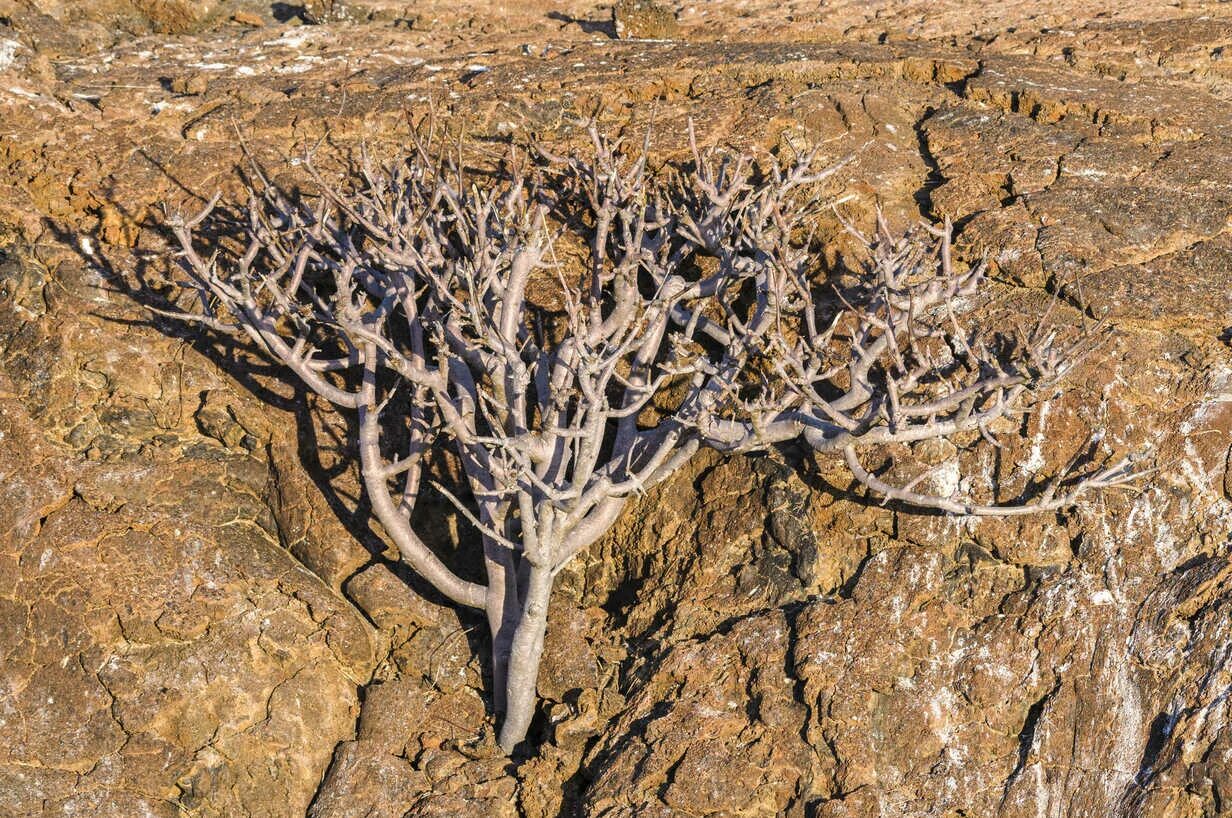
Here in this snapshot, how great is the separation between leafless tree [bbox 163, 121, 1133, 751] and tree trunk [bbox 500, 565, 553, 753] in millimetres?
14

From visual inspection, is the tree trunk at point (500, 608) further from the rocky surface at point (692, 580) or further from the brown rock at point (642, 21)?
the brown rock at point (642, 21)

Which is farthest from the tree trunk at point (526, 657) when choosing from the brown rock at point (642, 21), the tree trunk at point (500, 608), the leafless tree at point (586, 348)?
the brown rock at point (642, 21)

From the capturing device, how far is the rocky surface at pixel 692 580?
7.27 m

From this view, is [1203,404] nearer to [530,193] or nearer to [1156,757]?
[1156,757]

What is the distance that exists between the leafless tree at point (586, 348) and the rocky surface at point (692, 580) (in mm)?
402

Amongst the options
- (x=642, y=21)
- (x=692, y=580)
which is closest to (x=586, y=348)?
(x=692, y=580)

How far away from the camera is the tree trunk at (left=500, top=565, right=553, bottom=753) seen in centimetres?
779

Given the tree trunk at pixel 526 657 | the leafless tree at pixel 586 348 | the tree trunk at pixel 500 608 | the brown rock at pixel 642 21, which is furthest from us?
the brown rock at pixel 642 21

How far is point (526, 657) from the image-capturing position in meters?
7.85

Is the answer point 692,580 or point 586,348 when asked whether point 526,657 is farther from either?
point 586,348

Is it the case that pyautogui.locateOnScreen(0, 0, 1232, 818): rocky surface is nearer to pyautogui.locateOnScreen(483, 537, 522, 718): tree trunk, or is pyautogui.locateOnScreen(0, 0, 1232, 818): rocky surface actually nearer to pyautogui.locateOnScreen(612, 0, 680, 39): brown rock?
pyautogui.locateOnScreen(483, 537, 522, 718): tree trunk

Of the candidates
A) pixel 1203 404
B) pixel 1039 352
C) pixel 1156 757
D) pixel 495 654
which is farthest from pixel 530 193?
pixel 1156 757

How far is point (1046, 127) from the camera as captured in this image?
1045cm

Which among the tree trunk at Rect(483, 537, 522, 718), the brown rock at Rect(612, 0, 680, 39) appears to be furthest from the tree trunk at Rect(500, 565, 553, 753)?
the brown rock at Rect(612, 0, 680, 39)
